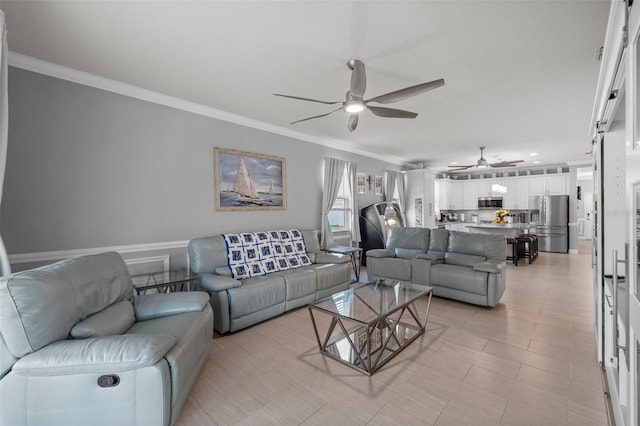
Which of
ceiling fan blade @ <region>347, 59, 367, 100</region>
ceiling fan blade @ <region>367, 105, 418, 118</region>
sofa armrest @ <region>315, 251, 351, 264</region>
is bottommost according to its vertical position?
sofa armrest @ <region>315, 251, 351, 264</region>

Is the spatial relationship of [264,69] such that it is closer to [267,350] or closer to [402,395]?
[267,350]

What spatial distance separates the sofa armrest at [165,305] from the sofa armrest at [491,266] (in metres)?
3.26

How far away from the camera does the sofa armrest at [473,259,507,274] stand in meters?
3.57

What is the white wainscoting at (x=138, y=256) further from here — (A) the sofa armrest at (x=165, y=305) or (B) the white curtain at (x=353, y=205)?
(B) the white curtain at (x=353, y=205)

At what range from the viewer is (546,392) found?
2.06 m

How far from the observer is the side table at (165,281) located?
2.94 metres

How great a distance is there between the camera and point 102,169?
298cm

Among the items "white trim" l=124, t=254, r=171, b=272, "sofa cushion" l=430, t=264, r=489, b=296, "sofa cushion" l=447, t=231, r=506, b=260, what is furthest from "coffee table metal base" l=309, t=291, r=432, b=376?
"white trim" l=124, t=254, r=171, b=272

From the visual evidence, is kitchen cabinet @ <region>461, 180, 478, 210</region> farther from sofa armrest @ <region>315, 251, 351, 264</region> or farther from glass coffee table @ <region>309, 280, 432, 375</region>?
glass coffee table @ <region>309, 280, 432, 375</region>

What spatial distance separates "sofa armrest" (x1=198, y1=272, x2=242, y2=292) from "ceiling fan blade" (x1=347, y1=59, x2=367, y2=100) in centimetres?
222

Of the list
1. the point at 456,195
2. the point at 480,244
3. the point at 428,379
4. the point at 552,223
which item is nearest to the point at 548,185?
the point at 552,223

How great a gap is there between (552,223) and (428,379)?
27.0ft

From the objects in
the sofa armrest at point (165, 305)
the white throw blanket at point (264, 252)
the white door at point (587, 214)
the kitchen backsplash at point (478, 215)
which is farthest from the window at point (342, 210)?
the white door at point (587, 214)

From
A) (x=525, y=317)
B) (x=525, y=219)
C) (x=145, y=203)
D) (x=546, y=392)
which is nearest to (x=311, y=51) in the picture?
(x=145, y=203)
